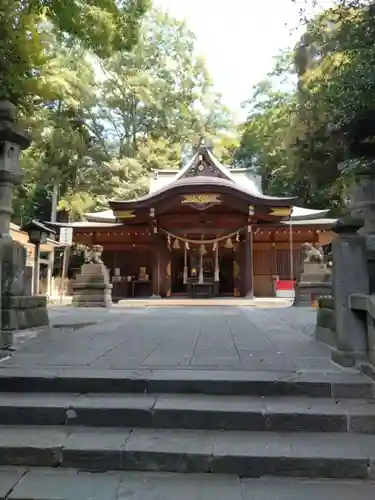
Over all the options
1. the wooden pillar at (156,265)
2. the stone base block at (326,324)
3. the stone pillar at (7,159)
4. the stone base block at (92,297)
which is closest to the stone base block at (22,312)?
the stone pillar at (7,159)

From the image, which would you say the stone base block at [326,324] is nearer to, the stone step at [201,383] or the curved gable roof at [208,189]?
the stone step at [201,383]

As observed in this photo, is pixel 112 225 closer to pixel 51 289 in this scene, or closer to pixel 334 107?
pixel 51 289

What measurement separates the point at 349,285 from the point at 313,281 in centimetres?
946

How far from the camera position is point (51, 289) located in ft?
73.0

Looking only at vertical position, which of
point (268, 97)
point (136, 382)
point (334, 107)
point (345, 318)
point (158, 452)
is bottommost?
point (158, 452)

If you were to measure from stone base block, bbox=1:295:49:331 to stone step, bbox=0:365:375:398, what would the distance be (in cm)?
216

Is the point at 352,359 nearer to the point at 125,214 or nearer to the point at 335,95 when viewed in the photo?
the point at 335,95

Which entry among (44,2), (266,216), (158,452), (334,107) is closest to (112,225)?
(266,216)

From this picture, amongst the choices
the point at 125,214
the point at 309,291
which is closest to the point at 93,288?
the point at 125,214

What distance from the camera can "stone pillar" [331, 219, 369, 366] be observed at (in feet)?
12.5

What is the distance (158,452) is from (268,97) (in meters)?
28.5

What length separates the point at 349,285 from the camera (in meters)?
3.87

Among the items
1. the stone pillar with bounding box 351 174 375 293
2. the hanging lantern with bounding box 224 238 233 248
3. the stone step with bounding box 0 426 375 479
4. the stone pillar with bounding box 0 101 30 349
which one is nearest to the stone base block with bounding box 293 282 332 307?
the hanging lantern with bounding box 224 238 233 248

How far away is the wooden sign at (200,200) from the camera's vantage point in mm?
16016
